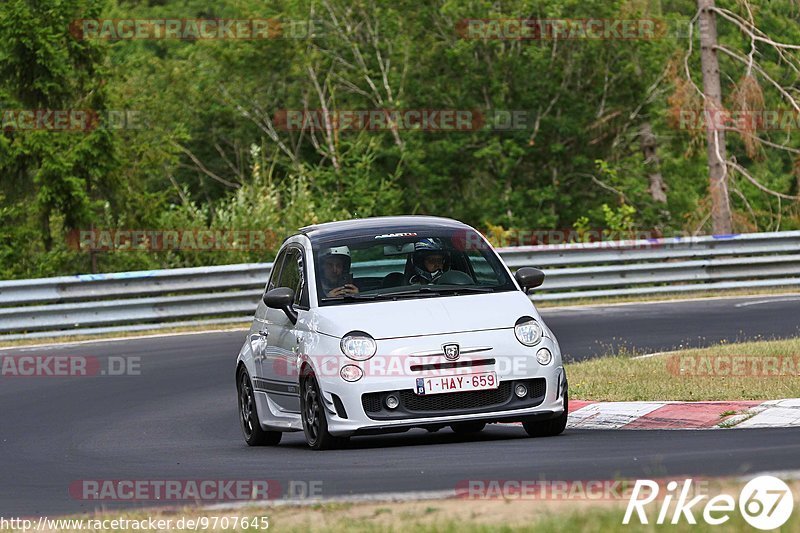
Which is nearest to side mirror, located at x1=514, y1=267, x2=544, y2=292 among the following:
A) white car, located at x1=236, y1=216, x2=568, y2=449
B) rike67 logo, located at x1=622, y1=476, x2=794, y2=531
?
white car, located at x1=236, y1=216, x2=568, y2=449

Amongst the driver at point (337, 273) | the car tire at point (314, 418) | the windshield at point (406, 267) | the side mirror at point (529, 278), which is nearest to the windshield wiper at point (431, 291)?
the windshield at point (406, 267)

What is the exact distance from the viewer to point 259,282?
24.7 meters

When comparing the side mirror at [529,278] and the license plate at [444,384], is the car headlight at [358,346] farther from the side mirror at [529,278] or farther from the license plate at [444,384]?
the side mirror at [529,278]

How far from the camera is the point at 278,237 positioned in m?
28.4

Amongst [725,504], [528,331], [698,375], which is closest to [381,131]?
[698,375]

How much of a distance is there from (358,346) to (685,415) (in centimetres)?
278

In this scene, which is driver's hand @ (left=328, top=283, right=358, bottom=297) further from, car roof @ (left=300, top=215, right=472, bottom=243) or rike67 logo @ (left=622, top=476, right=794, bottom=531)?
rike67 logo @ (left=622, top=476, right=794, bottom=531)

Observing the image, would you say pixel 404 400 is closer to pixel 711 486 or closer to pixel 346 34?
pixel 711 486

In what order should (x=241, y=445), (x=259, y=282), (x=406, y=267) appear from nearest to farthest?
1. (x=406, y=267)
2. (x=241, y=445)
3. (x=259, y=282)

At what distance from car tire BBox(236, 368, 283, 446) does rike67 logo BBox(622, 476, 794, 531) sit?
5488mm

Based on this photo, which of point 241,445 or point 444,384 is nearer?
point 444,384

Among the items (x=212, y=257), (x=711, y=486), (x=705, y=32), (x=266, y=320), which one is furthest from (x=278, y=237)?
(x=711, y=486)

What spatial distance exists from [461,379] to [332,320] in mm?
A: 1041

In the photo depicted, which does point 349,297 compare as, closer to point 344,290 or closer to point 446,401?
point 344,290
